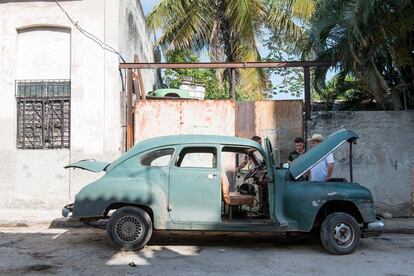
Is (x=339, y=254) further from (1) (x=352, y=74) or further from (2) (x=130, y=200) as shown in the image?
(1) (x=352, y=74)

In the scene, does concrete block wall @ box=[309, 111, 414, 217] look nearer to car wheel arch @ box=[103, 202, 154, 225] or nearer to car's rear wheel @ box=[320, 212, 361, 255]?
car's rear wheel @ box=[320, 212, 361, 255]

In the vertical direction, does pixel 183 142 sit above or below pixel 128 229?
above

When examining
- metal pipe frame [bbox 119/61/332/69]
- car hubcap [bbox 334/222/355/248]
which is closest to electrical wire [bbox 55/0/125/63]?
metal pipe frame [bbox 119/61/332/69]

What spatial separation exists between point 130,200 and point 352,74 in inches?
240

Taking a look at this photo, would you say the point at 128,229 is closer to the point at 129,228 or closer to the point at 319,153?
the point at 129,228

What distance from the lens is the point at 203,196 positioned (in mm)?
7211

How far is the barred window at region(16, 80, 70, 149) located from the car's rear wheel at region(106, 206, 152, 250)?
4.78m

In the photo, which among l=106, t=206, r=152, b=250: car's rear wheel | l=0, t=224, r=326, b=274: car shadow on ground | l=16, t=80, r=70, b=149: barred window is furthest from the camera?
l=16, t=80, r=70, b=149: barred window

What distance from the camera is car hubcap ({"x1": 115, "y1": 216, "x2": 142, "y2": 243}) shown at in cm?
714

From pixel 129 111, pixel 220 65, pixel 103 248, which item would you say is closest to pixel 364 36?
pixel 220 65

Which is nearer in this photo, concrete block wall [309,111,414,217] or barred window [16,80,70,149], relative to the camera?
concrete block wall [309,111,414,217]

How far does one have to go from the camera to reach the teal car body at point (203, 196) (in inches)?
283

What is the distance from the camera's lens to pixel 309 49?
1129 centimetres

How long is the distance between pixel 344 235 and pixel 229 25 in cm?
1246
